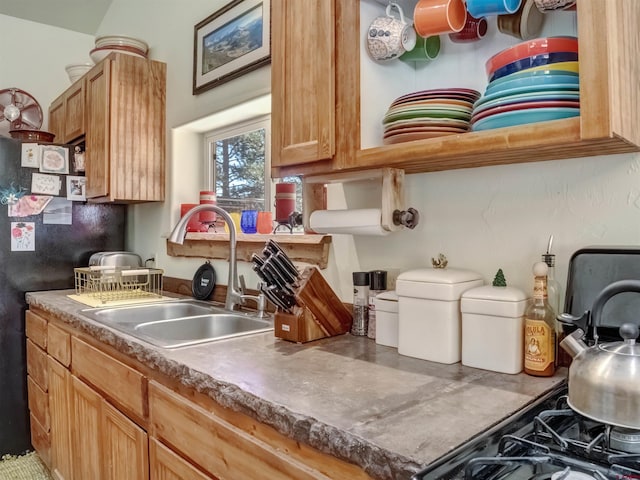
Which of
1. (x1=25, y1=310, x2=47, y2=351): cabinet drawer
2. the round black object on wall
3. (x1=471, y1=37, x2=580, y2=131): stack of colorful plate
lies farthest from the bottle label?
(x1=25, y1=310, x2=47, y2=351): cabinet drawer

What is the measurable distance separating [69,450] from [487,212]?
1912 millimetres

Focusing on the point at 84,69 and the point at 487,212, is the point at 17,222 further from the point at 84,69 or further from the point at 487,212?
the point at 487,212

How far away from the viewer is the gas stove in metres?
0.62

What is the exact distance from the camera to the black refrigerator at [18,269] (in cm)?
257

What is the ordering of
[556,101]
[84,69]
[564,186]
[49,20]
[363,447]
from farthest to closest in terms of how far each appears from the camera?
1. [49,20]
2. [84,69]
3. [564,186]
4. [556,101]
5. [363,447]

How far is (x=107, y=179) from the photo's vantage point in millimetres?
2561

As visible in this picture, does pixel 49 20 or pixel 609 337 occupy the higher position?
pixel 49 20

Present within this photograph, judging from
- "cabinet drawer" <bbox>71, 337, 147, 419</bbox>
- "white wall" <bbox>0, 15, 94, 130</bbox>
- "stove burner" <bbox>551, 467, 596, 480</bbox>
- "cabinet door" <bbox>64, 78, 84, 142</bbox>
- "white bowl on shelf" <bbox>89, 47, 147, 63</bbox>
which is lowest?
"cabinet drawer" <bbox>71, 337, 147, 419</bbox>

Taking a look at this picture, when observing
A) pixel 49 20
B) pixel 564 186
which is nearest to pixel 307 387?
pixel 564 186

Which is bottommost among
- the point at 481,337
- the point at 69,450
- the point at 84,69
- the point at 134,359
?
the point at 69,450

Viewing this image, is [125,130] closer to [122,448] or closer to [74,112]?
[74,112]

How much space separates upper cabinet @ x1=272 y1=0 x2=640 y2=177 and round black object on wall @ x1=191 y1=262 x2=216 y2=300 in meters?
1.00

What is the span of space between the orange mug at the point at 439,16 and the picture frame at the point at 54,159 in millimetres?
2386

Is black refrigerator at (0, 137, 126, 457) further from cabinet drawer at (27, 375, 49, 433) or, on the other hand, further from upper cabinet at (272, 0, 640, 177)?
upper cabinet at (272, 0, 640, 177)
